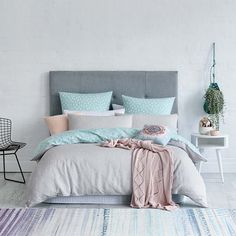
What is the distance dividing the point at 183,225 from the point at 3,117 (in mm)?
3022

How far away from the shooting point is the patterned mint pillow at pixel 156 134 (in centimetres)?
449

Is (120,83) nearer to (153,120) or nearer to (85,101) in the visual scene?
(85,101)

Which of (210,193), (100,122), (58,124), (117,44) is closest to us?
(210,193)

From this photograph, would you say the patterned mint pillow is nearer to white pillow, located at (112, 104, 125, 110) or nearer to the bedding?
the bedding

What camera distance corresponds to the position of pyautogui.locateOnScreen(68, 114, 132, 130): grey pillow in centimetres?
496

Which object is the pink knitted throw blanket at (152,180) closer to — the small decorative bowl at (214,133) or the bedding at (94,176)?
the bedding at (94,176)

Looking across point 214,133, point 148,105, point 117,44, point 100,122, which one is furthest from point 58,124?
point 214,133

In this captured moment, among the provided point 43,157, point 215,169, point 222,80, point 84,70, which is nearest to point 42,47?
point 84,70

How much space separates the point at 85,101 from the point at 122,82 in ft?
1.74

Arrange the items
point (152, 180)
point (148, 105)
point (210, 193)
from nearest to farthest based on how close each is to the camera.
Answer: point (152, 180) < point (210, 193) < point (148, 105)

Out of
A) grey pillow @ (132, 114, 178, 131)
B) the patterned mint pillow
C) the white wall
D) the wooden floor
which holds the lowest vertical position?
the wooden floor

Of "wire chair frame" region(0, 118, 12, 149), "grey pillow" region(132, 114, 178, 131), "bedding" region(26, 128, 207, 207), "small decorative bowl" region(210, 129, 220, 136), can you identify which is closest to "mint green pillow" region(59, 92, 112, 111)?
"grey pillow" region(132, 114, 178, 131)

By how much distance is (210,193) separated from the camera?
468 centimetres

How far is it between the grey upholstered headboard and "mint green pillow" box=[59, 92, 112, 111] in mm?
141
